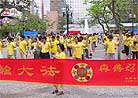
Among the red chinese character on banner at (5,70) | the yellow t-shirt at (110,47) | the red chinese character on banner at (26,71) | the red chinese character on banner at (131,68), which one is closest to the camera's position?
the red chinese character on banner at (131,68)

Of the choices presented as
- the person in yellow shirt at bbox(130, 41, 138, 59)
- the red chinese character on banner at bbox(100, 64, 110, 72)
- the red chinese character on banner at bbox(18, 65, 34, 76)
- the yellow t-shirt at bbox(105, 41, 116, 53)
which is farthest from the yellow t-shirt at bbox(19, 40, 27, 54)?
the red chinese character on banner at bbox(100, 64, 110, 72)

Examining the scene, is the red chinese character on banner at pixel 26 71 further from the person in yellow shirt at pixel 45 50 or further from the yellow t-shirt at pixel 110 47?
the yellow t-shirt at pixel 110 47

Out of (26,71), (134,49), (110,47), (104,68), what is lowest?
(26,71)

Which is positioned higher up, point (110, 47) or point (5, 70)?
point (110, 47)

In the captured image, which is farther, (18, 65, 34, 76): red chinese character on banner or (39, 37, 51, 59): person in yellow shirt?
(39, 37, 51, 59): person in yellow shirt

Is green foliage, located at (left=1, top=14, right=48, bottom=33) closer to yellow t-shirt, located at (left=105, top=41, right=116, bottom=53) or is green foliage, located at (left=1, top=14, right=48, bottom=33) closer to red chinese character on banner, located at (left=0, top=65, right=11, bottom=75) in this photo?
yellow t-shirt, located at (left=105, top=41, right=116, bottom=53)

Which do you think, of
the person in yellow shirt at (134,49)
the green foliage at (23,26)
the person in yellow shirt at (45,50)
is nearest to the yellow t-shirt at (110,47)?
the person in yellow shirt at (134,49)

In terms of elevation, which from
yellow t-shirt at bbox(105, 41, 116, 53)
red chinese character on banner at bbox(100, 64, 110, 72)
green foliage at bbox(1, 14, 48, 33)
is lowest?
red chinese character on banner at bbox(100, 64, 110, 72)

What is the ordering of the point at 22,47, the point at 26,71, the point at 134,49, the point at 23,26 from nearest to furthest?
1. the point at 26,71
2. the point at 134,49
3. the point at 22,47
4. the point at 23,26

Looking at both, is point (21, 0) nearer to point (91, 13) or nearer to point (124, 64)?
point (124, 64)

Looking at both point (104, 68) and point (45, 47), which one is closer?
point (104, 68)

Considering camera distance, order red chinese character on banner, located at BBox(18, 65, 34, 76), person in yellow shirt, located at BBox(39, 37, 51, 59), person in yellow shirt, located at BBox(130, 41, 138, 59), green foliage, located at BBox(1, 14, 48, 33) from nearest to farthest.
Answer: red chinese character on banner, located at BBox(18, 65, 34, 76) → person in yellow shirt, located at BBox(39, 37, 51, 59) → person in yellow shirt, located at BBox(130, 41, 138, 59) → green foliage, located at BBox(1, 14, 48, 33)

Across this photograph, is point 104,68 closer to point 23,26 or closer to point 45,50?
point 45,50

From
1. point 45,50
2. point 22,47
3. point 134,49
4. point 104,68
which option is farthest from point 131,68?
point 22,47
